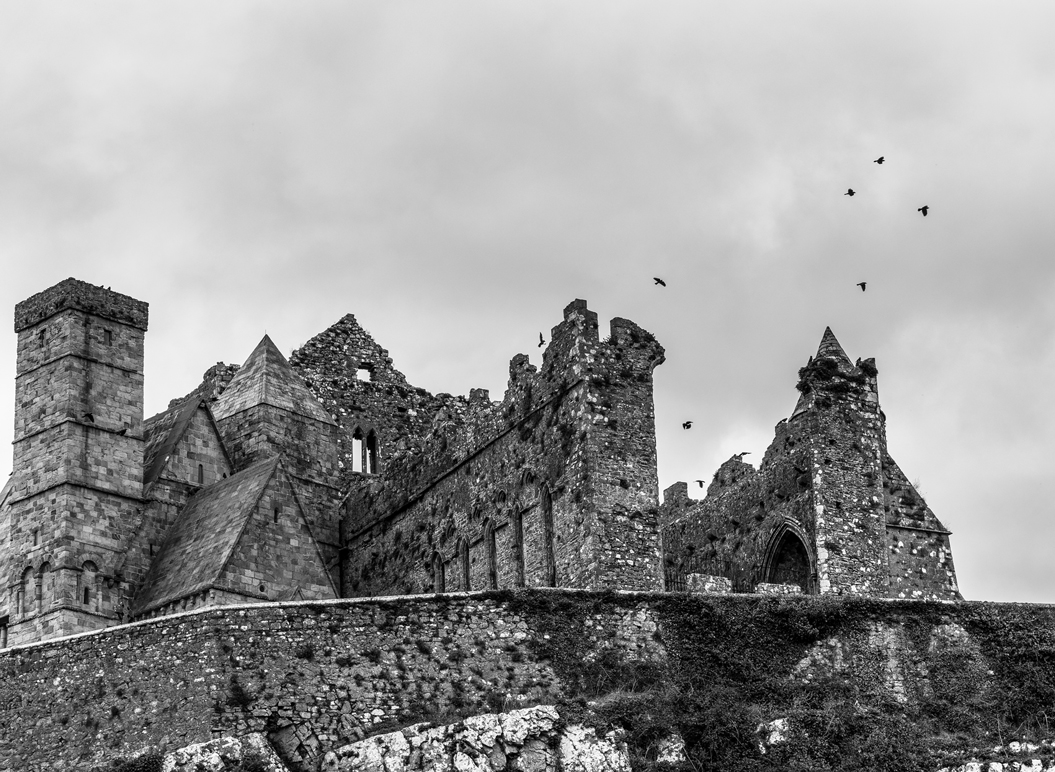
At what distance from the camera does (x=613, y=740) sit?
3941 centimetres

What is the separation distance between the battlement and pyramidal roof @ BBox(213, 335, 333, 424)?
20.3 ft

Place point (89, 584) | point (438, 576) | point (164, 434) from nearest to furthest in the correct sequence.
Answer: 1. point (89, 584)
2. point (438, 576)
3. point (164, 434)

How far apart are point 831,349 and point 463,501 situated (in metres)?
10.2

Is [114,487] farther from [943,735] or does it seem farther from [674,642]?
[943,735]

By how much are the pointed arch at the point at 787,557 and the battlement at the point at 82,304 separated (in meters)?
17.3

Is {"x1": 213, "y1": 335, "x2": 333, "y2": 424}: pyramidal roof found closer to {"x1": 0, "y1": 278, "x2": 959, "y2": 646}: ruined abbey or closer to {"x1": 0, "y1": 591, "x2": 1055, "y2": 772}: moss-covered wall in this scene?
{"x1": 0, "y1": 278, "x2": 959, "y2": 646}: ruined abbey

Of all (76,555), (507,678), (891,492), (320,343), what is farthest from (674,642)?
(320,343)

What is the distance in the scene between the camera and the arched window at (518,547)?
50219 mm

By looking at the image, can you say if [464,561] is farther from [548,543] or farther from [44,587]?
[44,587]

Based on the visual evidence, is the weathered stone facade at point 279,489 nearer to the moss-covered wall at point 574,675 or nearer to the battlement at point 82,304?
the battlement at point 82,304

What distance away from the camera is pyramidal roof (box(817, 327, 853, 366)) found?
168 ft

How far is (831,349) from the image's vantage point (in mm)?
51344

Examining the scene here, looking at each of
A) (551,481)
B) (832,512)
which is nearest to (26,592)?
(551,481)

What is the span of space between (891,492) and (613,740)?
15910 mm
